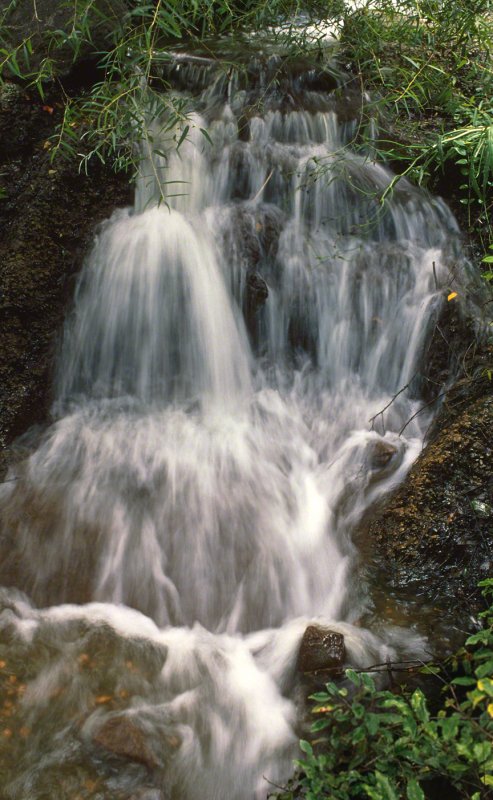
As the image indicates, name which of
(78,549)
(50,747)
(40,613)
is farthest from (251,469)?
(50,747)

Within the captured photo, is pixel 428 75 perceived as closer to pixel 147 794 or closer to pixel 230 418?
pixel 230 418

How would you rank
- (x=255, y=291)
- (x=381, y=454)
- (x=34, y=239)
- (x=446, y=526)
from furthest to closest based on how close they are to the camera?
(x=255, y=291) < (x=34, y=239) < (x=381, y=454) < (x=446, y=526)

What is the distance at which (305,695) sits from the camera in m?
2.74

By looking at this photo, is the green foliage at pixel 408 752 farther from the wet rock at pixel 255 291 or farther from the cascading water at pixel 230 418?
the wet rock at pixel 255 291

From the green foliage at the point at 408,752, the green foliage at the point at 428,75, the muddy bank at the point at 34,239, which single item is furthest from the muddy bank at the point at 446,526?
the muddy bank at the point at 34,239

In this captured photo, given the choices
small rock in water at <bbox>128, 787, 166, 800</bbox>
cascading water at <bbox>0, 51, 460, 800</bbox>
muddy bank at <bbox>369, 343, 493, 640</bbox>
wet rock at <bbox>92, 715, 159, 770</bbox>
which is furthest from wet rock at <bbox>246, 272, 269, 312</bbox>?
small rock in water at <bbox>128, 787, 166, 800</bbox>

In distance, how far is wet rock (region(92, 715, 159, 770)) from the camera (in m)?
2.50

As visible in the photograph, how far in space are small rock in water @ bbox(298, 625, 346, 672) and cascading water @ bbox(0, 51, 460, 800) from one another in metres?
0.09

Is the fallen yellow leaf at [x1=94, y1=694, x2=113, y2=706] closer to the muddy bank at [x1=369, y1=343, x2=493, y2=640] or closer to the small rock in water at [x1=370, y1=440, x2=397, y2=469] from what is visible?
the muddy bank at [x1=369, y1=343, x2=493, y2=640]

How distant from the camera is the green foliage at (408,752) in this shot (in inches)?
76.1

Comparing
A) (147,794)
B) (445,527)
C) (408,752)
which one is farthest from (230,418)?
(408,752)

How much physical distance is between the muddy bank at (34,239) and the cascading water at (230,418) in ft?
0.49

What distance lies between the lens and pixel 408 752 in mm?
2021

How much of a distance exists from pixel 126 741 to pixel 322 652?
86cm
